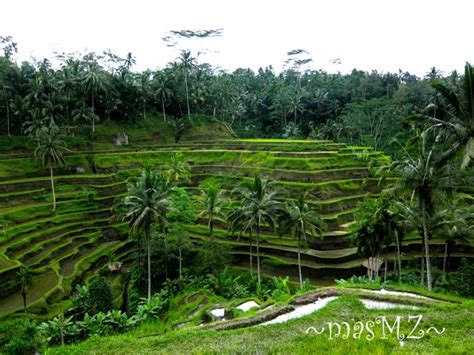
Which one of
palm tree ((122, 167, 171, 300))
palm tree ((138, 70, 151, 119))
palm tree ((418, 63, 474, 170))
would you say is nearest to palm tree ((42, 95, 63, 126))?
palm tree ((138, 70, 151, 119))

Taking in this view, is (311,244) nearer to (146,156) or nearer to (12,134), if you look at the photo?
(146,156)

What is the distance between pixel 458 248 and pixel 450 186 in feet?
58.4

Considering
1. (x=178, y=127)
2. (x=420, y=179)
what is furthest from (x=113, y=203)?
(x=420, y=179)

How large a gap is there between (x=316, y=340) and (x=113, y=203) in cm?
3291

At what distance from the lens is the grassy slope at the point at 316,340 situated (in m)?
9.05

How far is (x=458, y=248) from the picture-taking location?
32.0m

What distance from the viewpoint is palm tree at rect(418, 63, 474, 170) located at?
1051 centimetres

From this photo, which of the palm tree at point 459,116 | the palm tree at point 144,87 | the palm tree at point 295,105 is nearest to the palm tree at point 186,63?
the palm tree at point 144,87

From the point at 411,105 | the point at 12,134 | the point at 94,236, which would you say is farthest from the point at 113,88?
the point at 411,105

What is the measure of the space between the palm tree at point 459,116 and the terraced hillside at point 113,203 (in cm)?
1930

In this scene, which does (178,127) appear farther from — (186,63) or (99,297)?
(99,297)

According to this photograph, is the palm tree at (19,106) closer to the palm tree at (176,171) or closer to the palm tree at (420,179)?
the palm tree at (176,171)

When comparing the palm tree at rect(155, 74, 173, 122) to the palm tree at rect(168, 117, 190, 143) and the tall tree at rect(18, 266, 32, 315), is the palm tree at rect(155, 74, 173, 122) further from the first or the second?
the tall tree at rect(18, 266, 32, 315)

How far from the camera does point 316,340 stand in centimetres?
972
